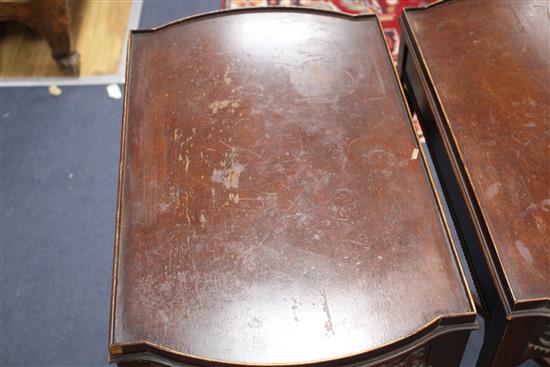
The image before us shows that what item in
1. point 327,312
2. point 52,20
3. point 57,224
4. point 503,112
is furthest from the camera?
point 52,20

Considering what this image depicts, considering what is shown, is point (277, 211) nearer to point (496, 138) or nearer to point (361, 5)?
point (496, 138)

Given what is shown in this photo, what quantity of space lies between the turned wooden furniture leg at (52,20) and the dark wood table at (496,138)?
1.24m

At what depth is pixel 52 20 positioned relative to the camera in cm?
219

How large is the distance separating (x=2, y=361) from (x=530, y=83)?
1.47m

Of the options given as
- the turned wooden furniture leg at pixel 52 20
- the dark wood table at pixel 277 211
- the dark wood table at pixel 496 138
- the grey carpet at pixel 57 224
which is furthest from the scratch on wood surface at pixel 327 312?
the turned wooden furniture leg at pixel 52 20

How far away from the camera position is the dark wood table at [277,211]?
1.06 meters

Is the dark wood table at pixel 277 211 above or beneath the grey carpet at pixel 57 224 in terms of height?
above

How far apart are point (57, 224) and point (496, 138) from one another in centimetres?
131

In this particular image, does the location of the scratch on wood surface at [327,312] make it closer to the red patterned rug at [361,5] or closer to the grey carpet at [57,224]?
the grey carpet at [57,224]

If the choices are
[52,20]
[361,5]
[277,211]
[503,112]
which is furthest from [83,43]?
[503,112]

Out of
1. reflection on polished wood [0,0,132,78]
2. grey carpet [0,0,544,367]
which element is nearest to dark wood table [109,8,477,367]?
grey carpet [0,0,544,367]

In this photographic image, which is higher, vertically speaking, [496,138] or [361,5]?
[361,5]

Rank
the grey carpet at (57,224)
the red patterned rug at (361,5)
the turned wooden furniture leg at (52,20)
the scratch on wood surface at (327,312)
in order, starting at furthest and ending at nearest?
the red patterned rug at (361,5) < the turned wooden furniture leg at (52,20) < the grey carpet at (57,224) < the scratch on wood surface at (327,312)

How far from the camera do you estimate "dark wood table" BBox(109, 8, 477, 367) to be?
3.48 feet
